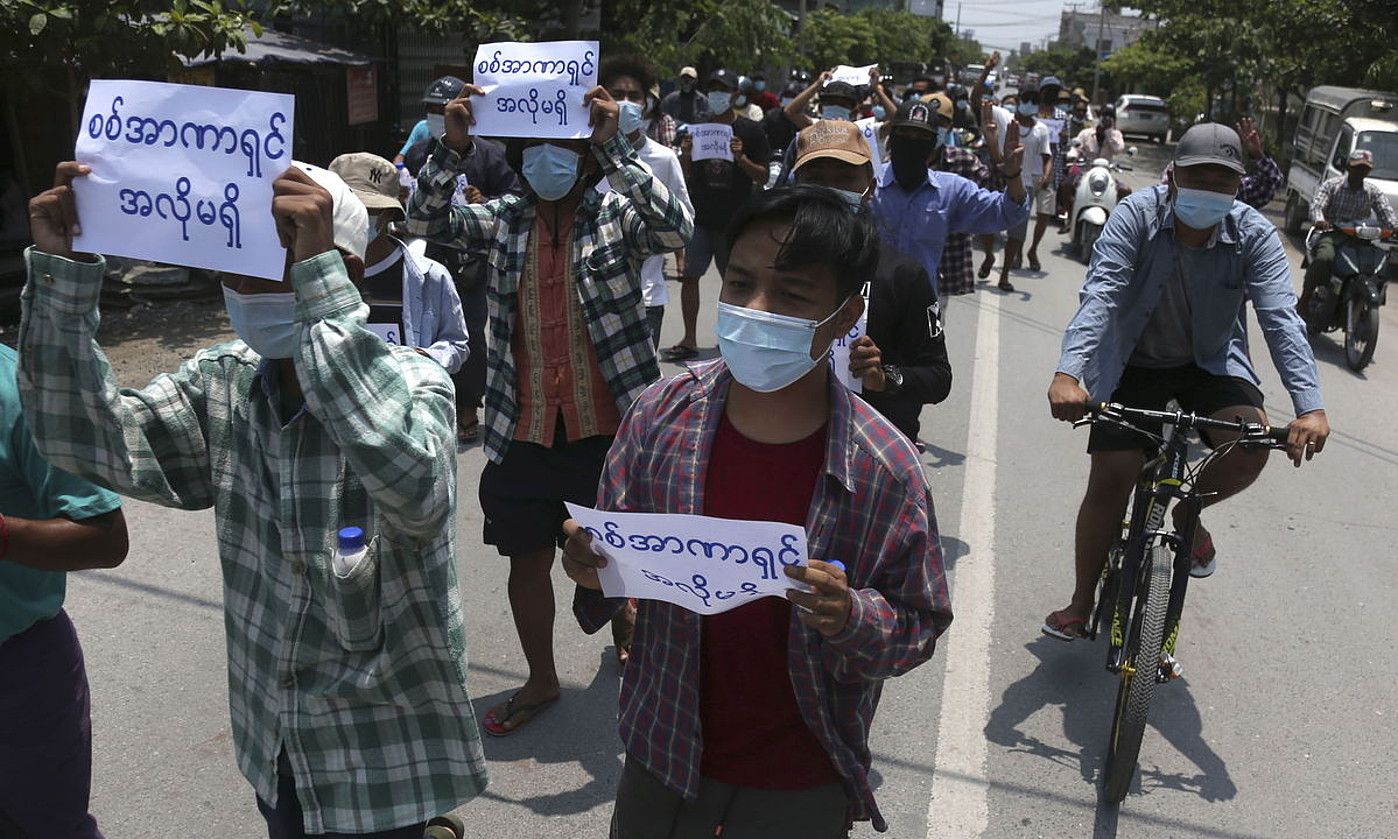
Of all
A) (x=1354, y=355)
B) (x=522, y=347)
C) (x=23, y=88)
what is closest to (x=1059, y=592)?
(x=522, y=347)

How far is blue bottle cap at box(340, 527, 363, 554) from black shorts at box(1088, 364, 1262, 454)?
117 inches

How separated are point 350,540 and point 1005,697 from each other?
3.06m

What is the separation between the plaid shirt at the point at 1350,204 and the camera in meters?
11.0

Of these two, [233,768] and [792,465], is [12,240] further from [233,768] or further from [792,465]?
[792,465]

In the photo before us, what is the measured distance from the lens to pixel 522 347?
4.07 meters

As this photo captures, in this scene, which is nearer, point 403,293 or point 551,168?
point 551,168

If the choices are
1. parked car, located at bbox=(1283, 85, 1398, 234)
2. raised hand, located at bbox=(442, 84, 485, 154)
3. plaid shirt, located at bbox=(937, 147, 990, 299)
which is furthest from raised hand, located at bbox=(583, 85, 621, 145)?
parked car, located at bbox=(1283, 85, 1398, 234)

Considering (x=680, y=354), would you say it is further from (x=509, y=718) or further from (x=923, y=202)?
(x=509, y=718)

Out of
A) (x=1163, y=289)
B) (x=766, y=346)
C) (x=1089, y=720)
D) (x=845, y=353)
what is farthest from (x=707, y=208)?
(x=766, y=346)

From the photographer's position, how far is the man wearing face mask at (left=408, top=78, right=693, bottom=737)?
13.1ft

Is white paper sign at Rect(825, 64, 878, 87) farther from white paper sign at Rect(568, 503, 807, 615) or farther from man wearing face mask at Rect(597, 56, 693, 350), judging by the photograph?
white paper sign at Rect(568, 503, 807, 615)

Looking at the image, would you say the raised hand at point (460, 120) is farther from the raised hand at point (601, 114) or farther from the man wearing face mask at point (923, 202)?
the man wearing face mask at point (923, 202)

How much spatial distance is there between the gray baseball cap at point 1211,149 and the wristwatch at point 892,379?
121 cm

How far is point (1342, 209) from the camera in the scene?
1118 centimetres
